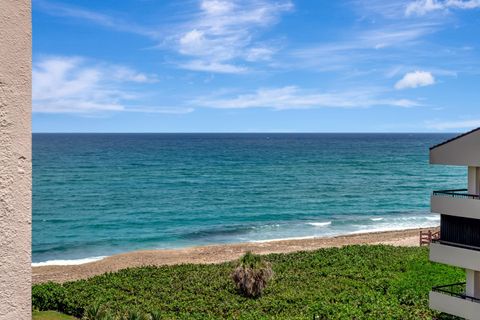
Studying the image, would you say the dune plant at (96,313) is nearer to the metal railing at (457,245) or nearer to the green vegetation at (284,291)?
the green vegetation at (284,291)

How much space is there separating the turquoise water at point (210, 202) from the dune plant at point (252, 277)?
24850 millimetres

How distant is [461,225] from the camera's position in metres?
19.5

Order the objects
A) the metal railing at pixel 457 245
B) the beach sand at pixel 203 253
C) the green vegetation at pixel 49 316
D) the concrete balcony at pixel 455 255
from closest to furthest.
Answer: the concrete balcony at pixel 455 255
the metal railing at pixel 457 245
the green vegetation at pixel 49 316
the beach sand at pixel 203 253

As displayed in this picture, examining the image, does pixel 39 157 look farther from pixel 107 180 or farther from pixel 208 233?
pixel 208 233

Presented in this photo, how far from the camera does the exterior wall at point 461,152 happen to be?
61.8 feet

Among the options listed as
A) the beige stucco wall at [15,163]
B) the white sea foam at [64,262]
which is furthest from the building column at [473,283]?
the white sea foam at [64,262]

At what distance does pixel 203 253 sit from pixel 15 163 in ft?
139

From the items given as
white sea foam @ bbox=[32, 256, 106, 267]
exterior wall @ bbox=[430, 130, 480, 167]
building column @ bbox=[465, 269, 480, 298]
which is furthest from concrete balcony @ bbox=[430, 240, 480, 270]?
white sea foam @ bbox=[32, 256, 106, 267]

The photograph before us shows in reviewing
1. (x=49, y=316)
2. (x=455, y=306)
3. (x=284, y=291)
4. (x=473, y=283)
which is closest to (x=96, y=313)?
(x=49, y=316)

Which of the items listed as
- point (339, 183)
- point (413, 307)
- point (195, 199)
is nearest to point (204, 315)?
point (413, 307)

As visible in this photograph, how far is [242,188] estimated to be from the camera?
8931 centimetres

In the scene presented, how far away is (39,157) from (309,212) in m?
98.2

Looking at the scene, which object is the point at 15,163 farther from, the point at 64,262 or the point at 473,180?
the point at 64,262

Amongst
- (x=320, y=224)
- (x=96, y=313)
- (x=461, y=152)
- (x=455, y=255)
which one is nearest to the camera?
(x=461, y=152)
